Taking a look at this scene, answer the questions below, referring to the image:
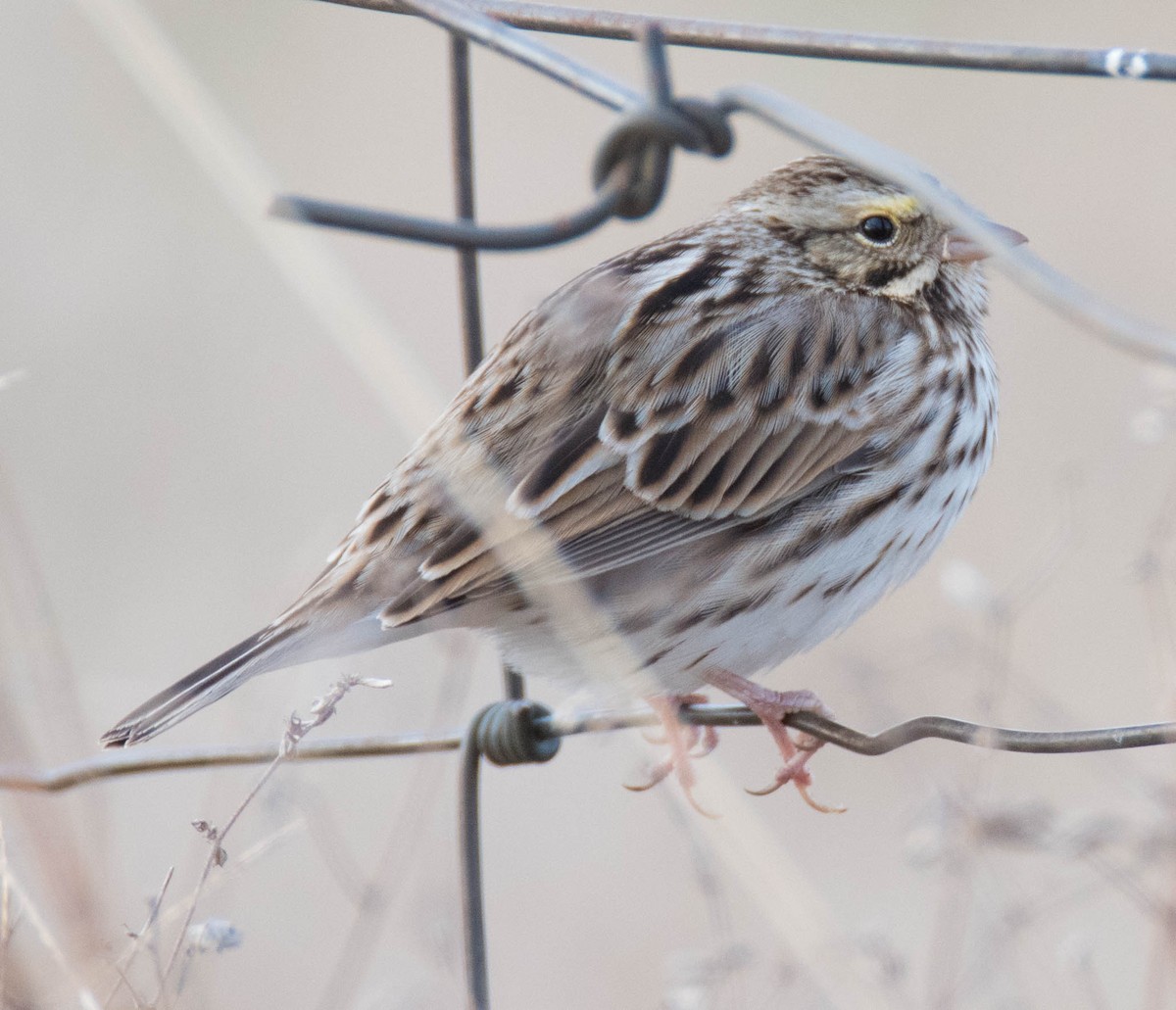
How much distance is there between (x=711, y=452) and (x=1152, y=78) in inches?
53.3

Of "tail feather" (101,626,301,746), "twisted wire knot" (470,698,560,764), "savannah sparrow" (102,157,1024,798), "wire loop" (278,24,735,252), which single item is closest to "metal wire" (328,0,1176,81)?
"wire loop" (278,24,735,252)

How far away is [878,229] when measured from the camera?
11.0 ft

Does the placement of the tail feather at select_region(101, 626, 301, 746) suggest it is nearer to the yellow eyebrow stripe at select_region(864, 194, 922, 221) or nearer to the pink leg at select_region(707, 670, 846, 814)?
the pink leg at select_region(707, 670, 846, 814)

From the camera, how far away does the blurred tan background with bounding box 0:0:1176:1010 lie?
10.8 ft

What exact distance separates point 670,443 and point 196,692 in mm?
908

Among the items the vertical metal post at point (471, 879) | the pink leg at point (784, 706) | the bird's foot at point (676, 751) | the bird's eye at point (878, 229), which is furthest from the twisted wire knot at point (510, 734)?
the bird's eye at point (878, 229)

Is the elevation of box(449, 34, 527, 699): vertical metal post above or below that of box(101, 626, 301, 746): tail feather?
above

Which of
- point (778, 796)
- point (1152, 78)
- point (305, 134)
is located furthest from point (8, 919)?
point (305, 134)

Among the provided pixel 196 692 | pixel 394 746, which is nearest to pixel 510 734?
pixel 394 746

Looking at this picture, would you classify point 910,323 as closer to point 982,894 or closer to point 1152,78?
point 982,894

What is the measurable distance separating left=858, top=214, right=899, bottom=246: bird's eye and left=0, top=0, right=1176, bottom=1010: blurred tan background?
0.64 meters

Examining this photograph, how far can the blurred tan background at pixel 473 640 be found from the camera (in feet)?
10.8

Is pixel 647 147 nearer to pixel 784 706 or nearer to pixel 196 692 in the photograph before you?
pixel 196 692

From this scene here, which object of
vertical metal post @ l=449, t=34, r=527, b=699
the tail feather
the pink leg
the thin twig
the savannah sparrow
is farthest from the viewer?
the pink leg
